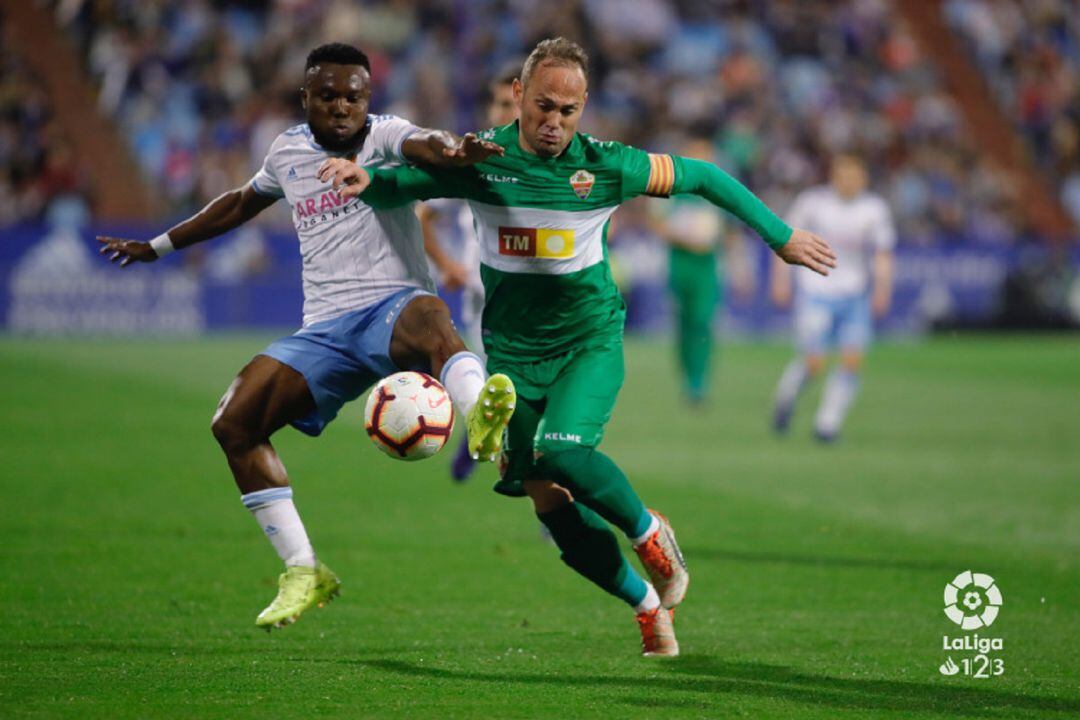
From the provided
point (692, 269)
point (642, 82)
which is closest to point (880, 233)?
point (692, 269)

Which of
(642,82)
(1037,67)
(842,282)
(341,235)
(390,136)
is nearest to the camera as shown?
(390,136)

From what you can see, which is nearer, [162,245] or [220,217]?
[220,217]

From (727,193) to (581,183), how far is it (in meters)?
0.60

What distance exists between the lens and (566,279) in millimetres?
6547

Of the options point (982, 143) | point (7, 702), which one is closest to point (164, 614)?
point (7, 702)

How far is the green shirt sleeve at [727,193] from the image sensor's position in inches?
253

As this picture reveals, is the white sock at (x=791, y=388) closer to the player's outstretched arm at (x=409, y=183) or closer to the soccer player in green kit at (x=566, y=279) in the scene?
the soccer player in green kit at (x=566, y=279)

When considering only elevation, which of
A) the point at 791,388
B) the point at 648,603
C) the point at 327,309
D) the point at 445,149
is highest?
the point at 445,149

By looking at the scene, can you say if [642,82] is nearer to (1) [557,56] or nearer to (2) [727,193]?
(2) [727,193]

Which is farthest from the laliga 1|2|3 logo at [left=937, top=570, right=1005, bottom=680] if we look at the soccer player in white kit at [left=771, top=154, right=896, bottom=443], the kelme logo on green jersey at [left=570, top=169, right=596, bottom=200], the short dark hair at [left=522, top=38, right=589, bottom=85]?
the soccer player in white kit at [left=771, top=154, right=896, bottom=443]

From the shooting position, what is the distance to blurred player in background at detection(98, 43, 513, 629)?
6656mm

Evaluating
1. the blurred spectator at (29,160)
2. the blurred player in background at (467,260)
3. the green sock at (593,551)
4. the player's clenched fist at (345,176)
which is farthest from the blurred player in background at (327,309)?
the blurred spectator at (29,160)

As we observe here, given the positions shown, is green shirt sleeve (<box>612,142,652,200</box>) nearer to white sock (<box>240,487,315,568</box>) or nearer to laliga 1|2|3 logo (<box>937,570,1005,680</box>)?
white sock (<box>240,487,315,568</box>)

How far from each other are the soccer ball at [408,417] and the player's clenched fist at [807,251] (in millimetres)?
1517
